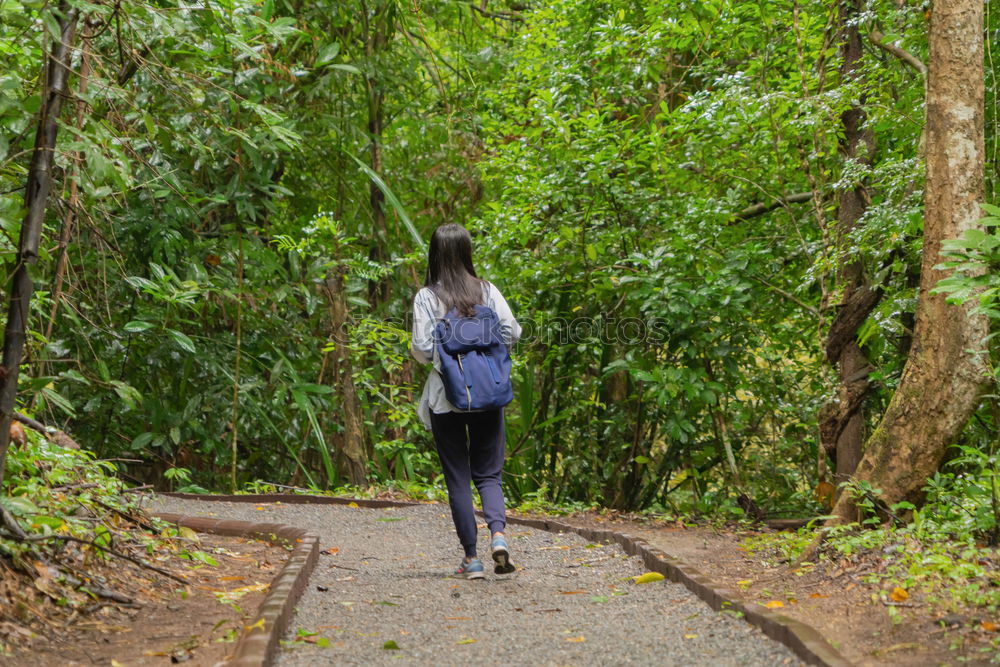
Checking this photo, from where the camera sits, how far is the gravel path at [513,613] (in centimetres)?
380

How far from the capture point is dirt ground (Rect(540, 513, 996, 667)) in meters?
3.46

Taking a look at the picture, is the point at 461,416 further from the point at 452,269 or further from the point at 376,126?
the point at 376,126

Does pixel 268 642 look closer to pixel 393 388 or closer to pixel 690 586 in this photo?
pixel 690 586

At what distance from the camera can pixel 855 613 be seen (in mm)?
4082

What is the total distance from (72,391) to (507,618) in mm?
7329

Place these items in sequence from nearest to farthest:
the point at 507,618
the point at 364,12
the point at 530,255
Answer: the point at 507,618 < the point at 530,255 < the point at 364,12

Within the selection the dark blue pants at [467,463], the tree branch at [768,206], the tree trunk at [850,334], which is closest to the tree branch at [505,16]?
the tree branch at [768,206]

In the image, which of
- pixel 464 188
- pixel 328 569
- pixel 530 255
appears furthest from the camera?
pixel 464 188

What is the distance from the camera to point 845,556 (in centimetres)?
503

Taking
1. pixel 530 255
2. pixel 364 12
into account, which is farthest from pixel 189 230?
pixel 530 255

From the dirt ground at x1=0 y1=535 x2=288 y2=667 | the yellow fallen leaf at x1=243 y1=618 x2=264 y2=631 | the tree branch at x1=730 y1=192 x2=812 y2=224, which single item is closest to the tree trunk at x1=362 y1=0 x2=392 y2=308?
the tree branch at x1=730 y1=192 x2=812 y2=224

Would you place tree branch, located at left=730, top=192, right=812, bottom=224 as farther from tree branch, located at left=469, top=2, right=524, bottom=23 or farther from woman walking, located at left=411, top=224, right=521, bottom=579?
tree branch, located at left=469, top=2, right=524, bottom=23

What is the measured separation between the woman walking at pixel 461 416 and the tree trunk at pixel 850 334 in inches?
111

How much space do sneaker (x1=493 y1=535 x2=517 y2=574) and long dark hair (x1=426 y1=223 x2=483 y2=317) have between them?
1.28 meters
